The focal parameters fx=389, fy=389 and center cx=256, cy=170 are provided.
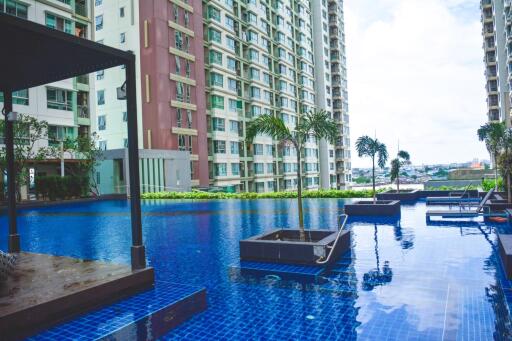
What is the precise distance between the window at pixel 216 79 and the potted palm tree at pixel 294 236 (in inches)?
1530

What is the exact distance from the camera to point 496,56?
68.0m

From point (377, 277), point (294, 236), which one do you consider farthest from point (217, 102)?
point (377, 277)

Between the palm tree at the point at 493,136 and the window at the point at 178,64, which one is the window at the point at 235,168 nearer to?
the window at the point at 178,64

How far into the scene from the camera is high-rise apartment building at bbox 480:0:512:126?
212 feet

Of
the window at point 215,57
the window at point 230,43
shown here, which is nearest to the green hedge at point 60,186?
the window at point 215,57

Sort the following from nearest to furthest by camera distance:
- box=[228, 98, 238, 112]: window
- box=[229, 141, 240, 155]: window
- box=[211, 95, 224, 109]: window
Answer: box=[211, 95, 224, 109]: window
box=[229, 141, 240, 155]: window
box=[228, 98, 238, 112]: window

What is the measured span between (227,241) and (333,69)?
249 ft

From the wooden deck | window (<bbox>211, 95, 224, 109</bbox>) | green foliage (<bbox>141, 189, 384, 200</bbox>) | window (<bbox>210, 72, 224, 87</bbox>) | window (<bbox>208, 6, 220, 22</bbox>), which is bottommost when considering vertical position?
the wooden deck

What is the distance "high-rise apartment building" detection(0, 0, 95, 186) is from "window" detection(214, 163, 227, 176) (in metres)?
15.8

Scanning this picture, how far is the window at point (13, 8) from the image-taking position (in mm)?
30953

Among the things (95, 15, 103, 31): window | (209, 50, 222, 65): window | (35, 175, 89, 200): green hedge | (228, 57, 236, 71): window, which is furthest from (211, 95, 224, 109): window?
(35, 175, 89, 200): green hedge

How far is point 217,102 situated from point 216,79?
115 inches

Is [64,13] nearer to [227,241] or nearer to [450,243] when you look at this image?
[227,241]

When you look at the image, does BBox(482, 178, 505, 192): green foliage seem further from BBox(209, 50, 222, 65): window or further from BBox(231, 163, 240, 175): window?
BBox(209, 50, 222, 65): window
